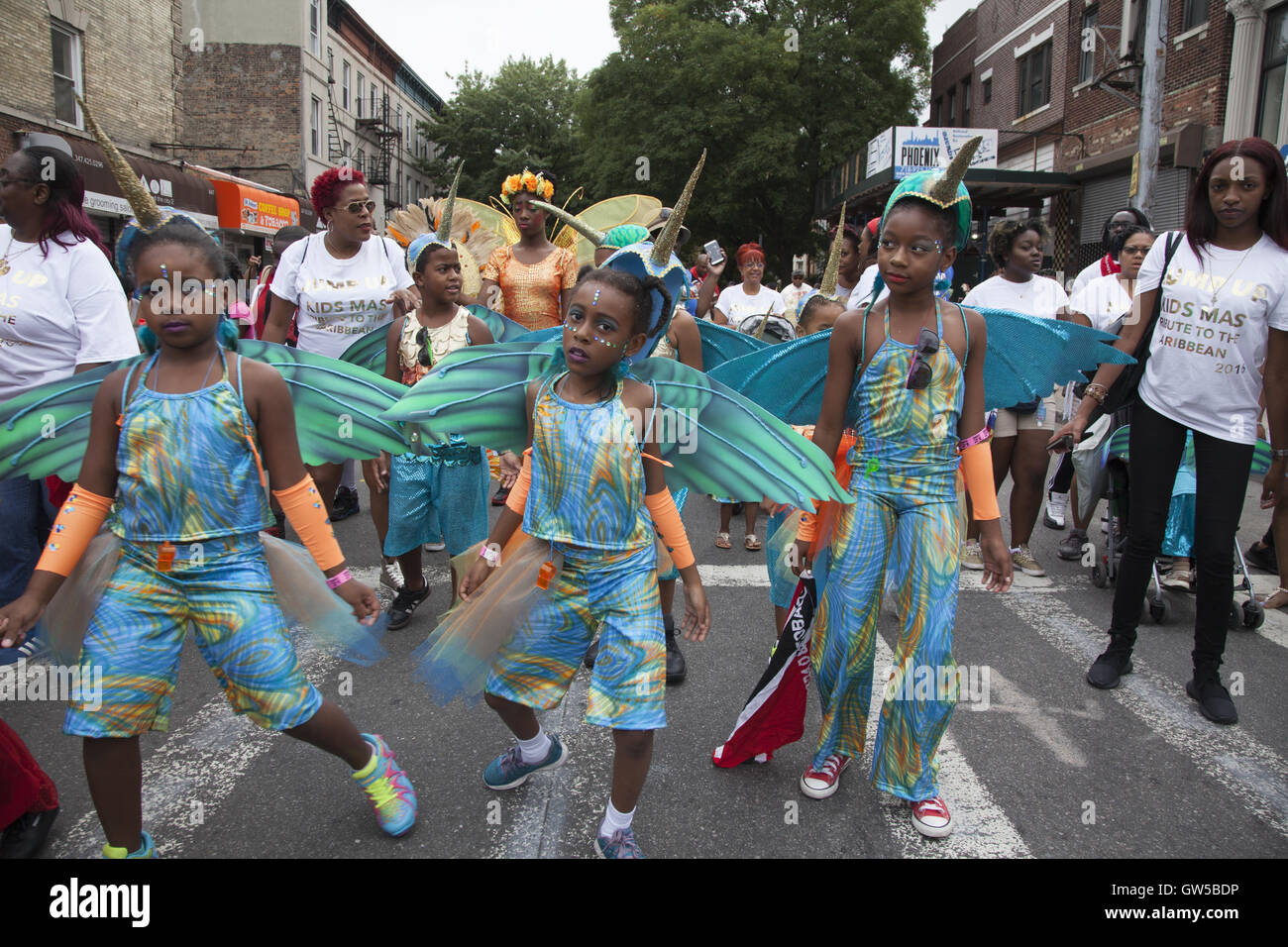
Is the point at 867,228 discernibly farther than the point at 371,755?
Yes

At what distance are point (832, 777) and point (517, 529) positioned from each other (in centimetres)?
140

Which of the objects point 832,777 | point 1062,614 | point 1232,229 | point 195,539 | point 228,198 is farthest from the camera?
point 228,198

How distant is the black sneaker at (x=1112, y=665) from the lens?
13.3 feet

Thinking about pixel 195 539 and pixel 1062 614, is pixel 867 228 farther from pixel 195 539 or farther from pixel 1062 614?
pixel 195 539

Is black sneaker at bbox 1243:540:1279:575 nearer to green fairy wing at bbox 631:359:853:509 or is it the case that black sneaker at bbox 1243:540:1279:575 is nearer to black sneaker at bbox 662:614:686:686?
black sneaker at bbox 662:614:686:686

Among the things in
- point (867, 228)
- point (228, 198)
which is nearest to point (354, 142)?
point (228, 198)

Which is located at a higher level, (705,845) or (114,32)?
(114,32)

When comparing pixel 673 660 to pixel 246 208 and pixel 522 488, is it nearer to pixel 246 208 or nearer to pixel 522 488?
pixel 522 488

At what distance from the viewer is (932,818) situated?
2850 mm

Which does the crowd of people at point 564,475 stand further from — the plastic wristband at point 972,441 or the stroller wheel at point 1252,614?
the stroller wheel at point 1252,614

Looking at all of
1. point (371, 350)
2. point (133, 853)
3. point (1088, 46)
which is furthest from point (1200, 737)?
point (1088, 46)

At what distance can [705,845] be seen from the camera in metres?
2.77

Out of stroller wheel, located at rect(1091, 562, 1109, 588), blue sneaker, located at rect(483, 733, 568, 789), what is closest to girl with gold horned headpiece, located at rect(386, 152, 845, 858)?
blue sneaker, located at rect(483, 733, 568, 789)

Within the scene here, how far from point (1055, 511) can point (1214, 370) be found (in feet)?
11.4
